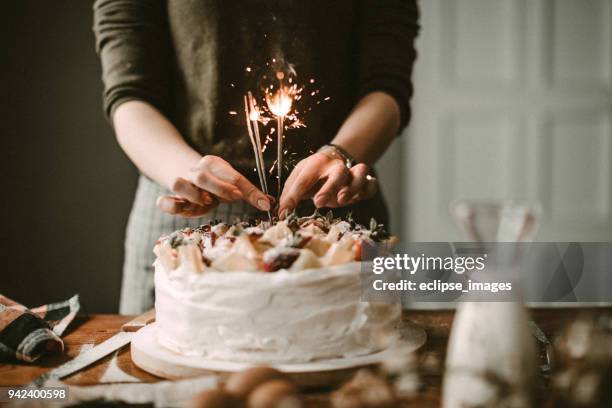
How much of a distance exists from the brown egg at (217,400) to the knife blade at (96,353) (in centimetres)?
33

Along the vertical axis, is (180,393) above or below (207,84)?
below

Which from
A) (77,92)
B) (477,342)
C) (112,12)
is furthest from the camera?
(77,92)

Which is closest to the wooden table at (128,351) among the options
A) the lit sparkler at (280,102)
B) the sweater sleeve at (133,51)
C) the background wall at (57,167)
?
the lit sparkler at (280,102)

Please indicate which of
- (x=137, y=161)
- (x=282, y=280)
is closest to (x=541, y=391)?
(x=282, y=280)

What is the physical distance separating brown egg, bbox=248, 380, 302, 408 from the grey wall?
1988mm

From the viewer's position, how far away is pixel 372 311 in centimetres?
99

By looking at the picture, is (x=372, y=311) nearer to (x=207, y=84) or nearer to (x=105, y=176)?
(x=207, y=84)

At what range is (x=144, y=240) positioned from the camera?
1684 millimetres

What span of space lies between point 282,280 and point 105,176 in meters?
1.79

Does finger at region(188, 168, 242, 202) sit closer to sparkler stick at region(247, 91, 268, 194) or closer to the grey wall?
sparkler stick at region(247, 91, 268, 194)

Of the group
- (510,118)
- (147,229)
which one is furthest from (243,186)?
(510,118)

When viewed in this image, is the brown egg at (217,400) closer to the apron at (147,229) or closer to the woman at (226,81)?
the woman at (226,81)

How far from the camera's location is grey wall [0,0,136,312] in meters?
2.41

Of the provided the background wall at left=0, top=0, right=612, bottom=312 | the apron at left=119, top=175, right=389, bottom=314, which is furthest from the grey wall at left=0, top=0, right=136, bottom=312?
the background wall at left=0, top=0, right=612, bottom=312
